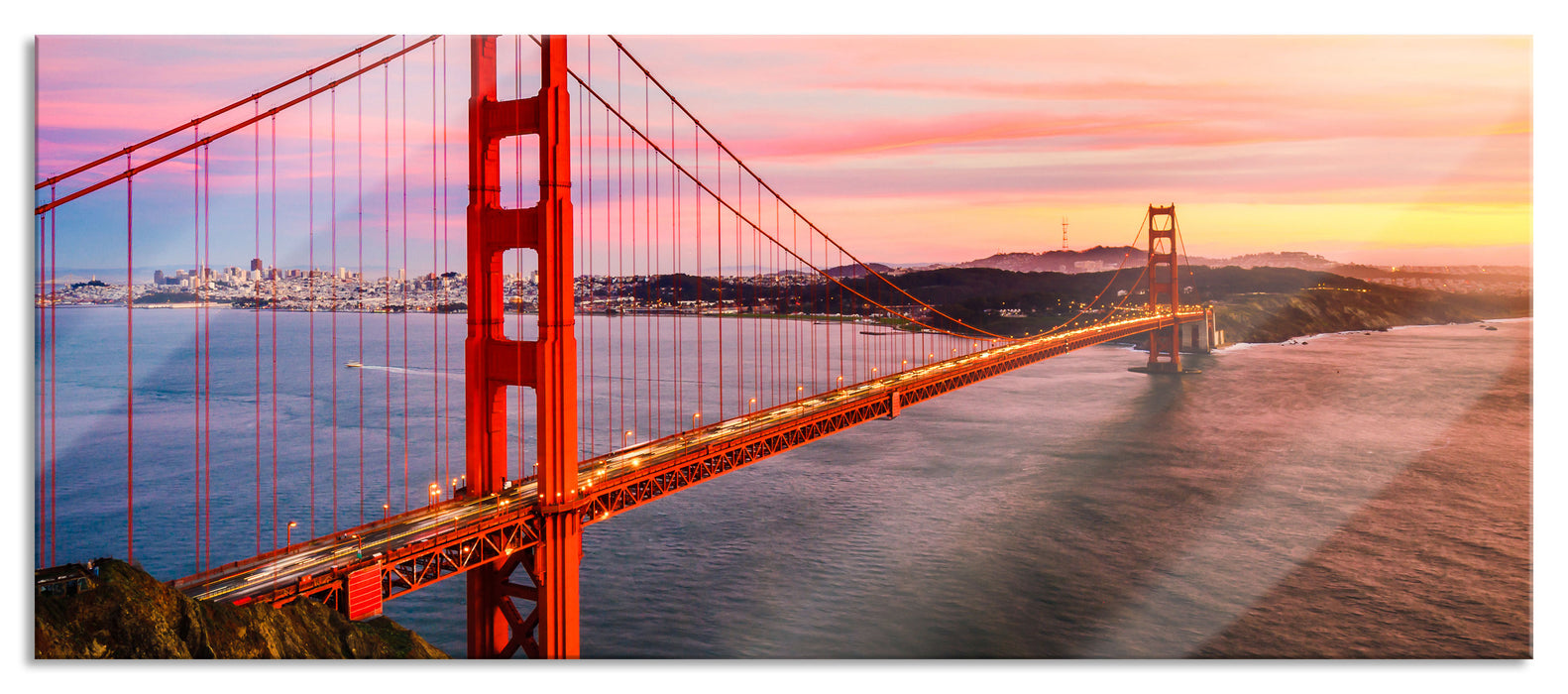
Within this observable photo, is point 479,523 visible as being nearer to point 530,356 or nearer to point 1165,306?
point 530,356

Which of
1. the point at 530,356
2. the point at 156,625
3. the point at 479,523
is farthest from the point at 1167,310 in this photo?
the point at 156,625


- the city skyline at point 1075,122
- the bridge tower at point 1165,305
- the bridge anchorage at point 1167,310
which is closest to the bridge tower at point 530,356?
the city skyline at point 1075,122

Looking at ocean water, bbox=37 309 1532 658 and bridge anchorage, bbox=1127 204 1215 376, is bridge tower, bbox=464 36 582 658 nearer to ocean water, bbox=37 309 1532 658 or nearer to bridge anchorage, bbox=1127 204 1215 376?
ocean water, bbox=37 309 1532 658

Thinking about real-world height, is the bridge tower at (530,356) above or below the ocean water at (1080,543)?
above

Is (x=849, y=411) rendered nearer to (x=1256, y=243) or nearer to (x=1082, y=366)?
(x=1256, y=243)

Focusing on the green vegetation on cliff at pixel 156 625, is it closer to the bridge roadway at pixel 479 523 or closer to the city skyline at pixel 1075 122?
the bridge roadway at pixel 479 523

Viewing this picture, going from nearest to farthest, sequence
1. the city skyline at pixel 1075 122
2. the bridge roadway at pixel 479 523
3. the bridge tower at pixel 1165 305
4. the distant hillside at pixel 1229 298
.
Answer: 1. the bridge roadway at pixel 479 523
2. the city skyline at pixel 1075 122
3. the distant hillside at pixel 1229 298
4. the bridge tower at pixel 1165 305
